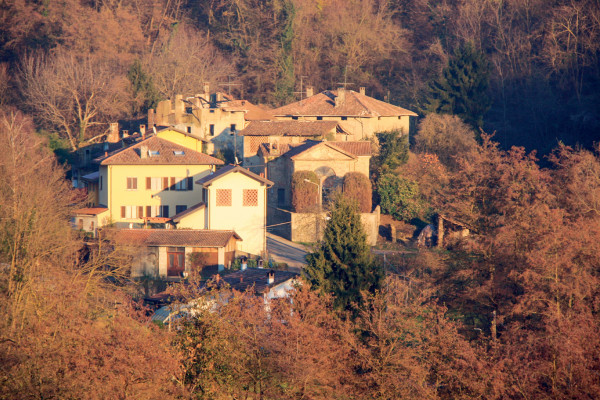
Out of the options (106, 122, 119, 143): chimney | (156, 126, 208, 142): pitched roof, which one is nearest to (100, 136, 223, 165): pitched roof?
(156, 126, 208, 142): pitched roof

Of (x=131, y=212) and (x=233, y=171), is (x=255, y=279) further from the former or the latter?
(x=131, y=212)

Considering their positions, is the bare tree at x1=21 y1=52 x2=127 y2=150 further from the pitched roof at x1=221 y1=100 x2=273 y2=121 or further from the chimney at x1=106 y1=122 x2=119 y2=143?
the pitched roof at x1=221 y1=100 x2=273 y2=121

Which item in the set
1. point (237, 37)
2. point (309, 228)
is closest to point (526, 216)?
point (309, 228)

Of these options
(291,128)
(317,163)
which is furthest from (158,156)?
(291,128)

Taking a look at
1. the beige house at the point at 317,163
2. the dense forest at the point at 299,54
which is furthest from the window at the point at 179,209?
the dense forest at the point at 299,54

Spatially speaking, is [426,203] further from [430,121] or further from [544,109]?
[544,109]

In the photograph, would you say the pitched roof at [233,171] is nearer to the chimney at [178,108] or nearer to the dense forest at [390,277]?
the dense forest at [390,277]
